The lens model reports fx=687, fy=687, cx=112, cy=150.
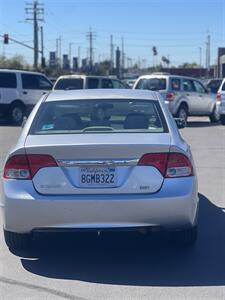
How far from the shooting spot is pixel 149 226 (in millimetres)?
5895

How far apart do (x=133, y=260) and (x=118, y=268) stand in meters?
0.30

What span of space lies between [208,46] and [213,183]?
122428 millimetres

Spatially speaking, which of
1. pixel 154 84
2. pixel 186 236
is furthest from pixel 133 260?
pixel 154 84

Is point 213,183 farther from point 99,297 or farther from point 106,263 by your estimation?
point 99,297

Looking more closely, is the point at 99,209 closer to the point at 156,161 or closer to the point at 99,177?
the point at 99,177

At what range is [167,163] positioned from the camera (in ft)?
19.5

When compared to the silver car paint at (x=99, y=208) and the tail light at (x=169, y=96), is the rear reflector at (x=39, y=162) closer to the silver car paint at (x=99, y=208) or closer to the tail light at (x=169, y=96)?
the silver car paint at (x=99, y=208)

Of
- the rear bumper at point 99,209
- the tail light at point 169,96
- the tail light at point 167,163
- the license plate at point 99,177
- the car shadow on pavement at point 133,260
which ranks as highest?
the tail light at point 167,163

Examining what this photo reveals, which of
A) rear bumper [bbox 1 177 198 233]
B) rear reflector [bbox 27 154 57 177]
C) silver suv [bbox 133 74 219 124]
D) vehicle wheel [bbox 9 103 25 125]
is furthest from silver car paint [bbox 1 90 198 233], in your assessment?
vehicle wheel [bbox 9 103 25 125]

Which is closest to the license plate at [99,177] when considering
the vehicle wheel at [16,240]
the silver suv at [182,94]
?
the vehicle wheel at [16,240]

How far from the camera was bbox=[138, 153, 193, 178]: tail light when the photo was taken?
19.4 feet

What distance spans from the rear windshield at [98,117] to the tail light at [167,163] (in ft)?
2.03

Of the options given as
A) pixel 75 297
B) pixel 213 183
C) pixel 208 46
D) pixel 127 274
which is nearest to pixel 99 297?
pixel 75 297

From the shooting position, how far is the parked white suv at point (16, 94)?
972 inches
